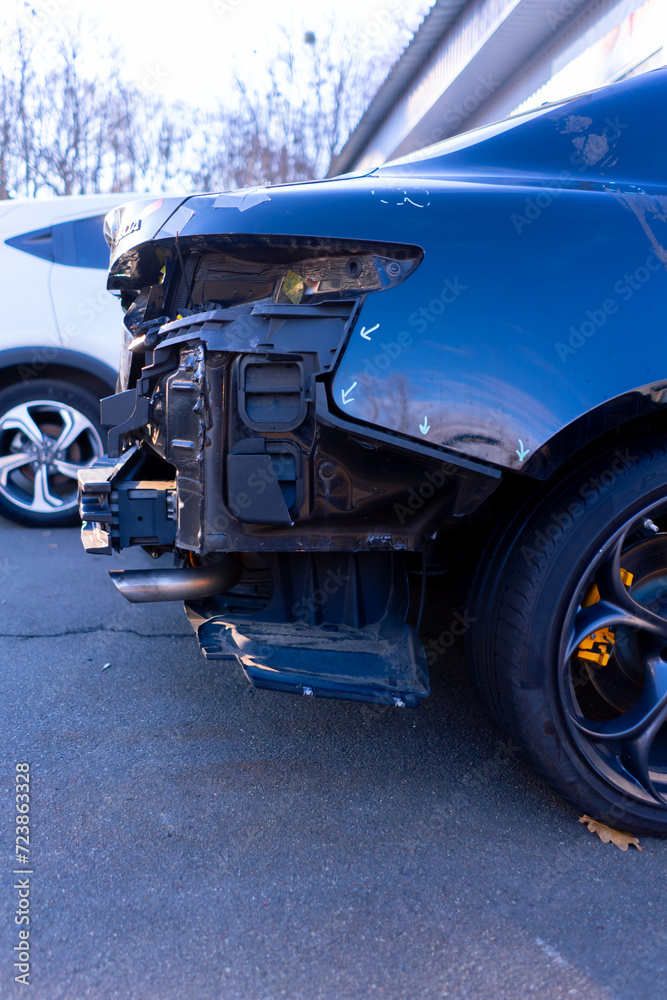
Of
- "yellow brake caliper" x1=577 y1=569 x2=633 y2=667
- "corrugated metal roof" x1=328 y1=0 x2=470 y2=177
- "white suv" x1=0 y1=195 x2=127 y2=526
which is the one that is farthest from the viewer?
"corrugated metal roof" x1=328 y1=0 x2=470 y2=177

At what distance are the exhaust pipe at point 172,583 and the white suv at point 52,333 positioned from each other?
2627 mm

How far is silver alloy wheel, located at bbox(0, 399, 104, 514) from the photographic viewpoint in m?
4.40

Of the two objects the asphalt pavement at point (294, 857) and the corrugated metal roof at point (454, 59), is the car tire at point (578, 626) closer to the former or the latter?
the asphalt pavement at point (294, 857)

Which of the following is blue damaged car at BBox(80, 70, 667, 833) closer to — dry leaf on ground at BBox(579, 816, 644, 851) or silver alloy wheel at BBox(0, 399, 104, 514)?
dry leaf on ground at BBox(579, 816, 644, 851)

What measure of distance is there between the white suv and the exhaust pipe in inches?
103

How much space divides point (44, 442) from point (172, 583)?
2.83 m

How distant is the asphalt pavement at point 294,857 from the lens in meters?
1.42

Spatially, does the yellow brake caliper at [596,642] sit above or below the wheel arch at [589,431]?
below

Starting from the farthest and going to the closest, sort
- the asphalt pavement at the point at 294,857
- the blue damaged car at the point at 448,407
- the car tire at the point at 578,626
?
the car tire at the point at 578,626 < the blue damaged car at the point at 448,407 < the asphalt pavement at the point at 294,857

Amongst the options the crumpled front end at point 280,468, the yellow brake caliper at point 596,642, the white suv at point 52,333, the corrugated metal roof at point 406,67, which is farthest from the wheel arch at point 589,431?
the corrugated metal roof at point 406,67

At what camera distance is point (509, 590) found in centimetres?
182

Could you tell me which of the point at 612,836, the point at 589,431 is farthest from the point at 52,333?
the point at 612,836

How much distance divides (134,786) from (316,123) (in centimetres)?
1514

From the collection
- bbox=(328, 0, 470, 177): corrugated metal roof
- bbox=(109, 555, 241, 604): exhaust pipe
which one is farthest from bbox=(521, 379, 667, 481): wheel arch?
bbox=(328, 0, 470, 177): corrugated metal roof
